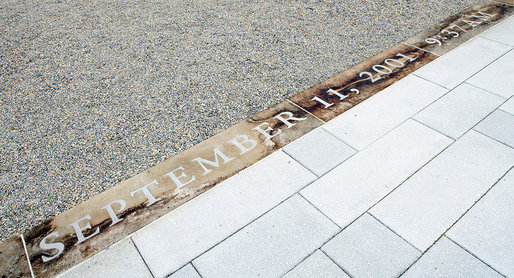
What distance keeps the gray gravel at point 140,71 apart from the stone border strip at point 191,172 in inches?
7.4

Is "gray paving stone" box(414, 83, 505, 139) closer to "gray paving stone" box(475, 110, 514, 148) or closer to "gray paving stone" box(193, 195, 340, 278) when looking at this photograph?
"gray paving stone" box(475, 110, 514, 148)

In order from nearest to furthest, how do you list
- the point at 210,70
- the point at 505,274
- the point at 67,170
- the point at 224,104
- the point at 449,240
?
the point at 505,274 < the point at 449,240 < the point at 67,170 < the point at 224,104 < the point at 210,70

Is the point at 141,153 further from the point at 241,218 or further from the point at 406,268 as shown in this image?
the point at 406,268

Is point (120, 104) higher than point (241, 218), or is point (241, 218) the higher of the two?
point (120, 104)

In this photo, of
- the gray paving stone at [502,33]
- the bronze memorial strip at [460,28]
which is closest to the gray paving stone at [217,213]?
the bronze memorial strip at [460,28]

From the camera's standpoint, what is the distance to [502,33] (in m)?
6.46

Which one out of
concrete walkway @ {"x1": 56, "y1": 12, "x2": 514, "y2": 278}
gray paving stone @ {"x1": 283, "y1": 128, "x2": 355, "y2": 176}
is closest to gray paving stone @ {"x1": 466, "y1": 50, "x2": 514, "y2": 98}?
concrete walkway @ {"x1": 56, "y1": 12, "x2": 514, "y2": 278}

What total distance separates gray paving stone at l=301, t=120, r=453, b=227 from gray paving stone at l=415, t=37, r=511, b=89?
4.45 feet

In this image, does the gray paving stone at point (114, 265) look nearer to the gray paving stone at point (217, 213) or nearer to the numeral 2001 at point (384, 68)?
the gray paving stone at point (217, 213)

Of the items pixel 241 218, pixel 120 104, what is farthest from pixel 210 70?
pixel 241 218

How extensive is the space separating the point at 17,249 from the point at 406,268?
12.1 ft

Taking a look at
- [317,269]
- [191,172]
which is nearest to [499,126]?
[317,269]

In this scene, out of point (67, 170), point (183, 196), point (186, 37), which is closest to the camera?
point (183, 196)

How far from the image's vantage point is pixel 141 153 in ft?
14.4
